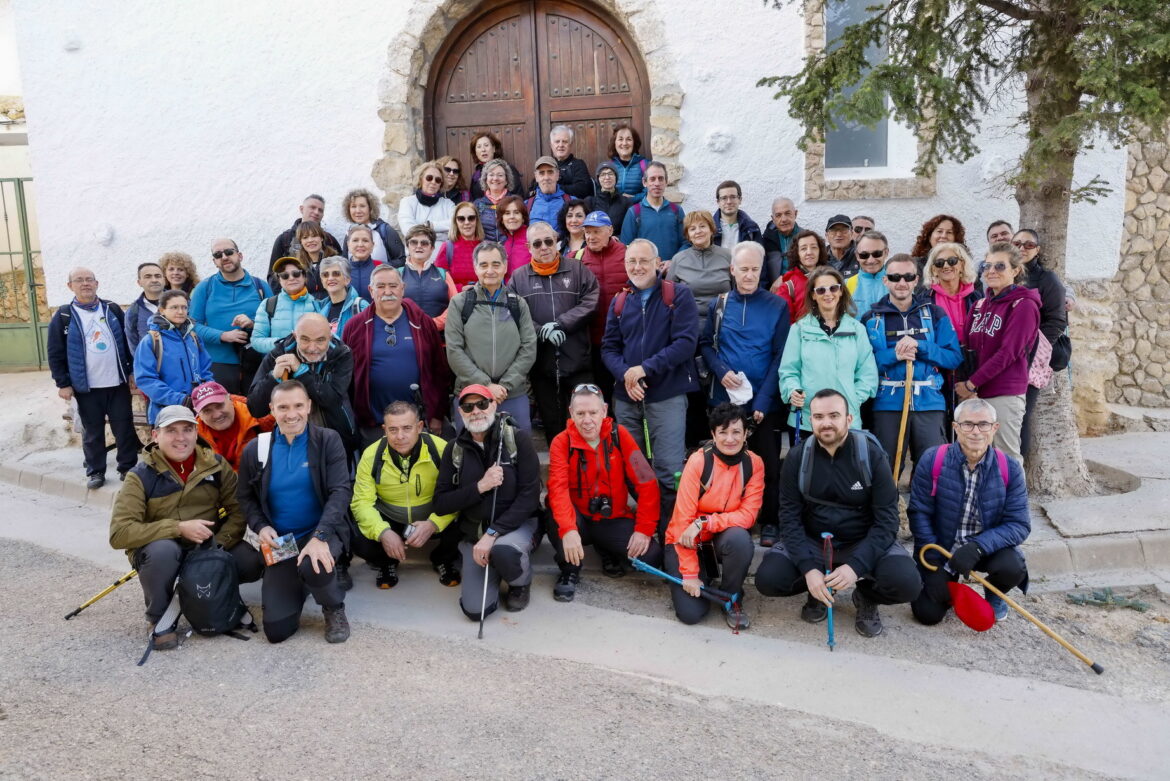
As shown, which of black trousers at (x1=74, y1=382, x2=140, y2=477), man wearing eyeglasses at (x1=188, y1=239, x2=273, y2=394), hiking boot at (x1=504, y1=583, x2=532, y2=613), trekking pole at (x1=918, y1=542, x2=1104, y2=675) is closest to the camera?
trekking pole at (x1=918, y1=542, x2=1104, y2=675)

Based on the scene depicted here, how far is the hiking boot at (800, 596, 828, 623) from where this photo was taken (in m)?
4.18

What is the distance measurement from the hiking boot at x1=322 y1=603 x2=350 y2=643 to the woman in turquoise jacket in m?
2.56

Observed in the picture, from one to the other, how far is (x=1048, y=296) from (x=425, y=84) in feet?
17.5

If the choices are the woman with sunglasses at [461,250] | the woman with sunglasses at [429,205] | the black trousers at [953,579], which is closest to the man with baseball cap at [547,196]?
the woman with sunglasses at [461,250]

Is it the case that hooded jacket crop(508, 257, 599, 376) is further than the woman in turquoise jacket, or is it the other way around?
hooded jacket crop(508, 257, 599, 376)

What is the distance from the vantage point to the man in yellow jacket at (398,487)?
4441mm

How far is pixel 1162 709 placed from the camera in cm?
334

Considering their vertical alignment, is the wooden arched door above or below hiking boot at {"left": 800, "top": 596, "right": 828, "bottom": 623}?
above

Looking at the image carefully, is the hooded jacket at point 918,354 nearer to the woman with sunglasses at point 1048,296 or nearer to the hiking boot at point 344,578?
the woman with sunglasses at point 1048,296

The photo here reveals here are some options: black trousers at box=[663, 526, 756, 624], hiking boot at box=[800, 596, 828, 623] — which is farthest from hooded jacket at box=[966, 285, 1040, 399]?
black trousers at box=[663, 526, 756, 624]

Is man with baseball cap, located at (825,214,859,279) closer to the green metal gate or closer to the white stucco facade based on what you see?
the white stucco facade

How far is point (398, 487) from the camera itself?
4504mm

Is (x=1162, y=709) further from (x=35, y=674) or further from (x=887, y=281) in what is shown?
(x=35, y=674)

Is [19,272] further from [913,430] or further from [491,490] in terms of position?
[913,430]
